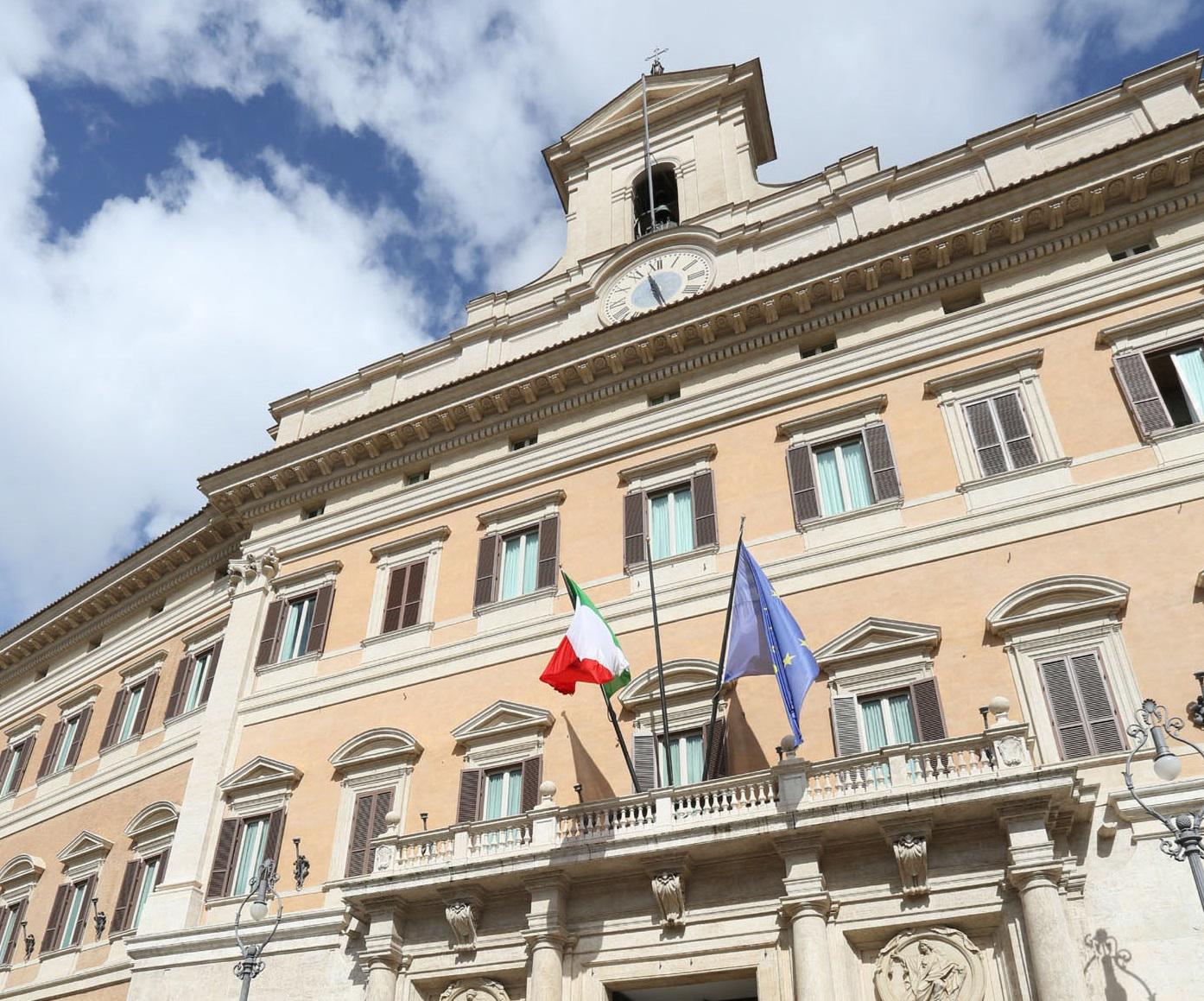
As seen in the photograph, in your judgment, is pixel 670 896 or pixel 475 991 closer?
pixel 670 896

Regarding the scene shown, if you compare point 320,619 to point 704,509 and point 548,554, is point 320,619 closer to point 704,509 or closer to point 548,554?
point 548,554

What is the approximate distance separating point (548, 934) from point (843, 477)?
7.99 metres

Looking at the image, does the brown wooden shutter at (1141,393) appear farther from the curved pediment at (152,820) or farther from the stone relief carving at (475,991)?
the curved pediment at (152,820)

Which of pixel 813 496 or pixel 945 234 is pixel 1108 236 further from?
pixel 813 496

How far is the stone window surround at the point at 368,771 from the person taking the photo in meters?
17.4

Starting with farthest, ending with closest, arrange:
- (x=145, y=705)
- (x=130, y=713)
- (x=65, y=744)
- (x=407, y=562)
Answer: (x=65, y=744), (x=130, y=713), (x=145, y=705), (x=407, y=562)

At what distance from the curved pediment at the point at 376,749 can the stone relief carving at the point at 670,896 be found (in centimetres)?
551

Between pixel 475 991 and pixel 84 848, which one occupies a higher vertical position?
pixel 84 848

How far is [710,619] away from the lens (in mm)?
16703

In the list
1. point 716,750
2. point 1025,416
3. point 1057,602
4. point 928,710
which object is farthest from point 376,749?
point 1025,416

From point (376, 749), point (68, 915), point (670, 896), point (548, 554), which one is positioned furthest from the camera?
point (68, 915)

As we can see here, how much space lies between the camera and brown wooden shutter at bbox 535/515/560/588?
1873 centimetres

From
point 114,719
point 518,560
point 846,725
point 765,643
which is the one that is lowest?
point 846,725

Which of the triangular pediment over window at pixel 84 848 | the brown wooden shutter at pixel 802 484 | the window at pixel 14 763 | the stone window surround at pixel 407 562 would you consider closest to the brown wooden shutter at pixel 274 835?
the stone window surround at pixel 407 562
